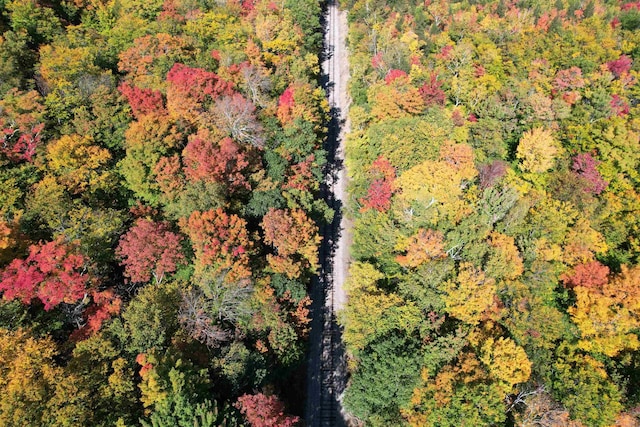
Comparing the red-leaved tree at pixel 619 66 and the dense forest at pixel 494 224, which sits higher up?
the red-leaved tree at pixel 619 66

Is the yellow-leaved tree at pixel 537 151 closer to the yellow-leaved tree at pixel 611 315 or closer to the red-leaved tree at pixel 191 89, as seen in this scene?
the yellow-leaved tree at pixel 611 315

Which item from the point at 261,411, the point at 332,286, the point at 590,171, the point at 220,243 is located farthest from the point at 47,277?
the point at 590,171

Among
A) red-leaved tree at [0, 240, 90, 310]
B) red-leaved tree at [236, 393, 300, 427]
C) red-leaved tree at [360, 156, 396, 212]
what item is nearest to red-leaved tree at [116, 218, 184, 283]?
red-leaved tree at [0, 240, 90, 310]

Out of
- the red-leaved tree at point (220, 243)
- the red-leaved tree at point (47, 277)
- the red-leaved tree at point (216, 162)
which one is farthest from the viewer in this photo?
the red-leaved tree at point (216, 162)

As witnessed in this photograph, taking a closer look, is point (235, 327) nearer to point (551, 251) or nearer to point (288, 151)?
point (288, 151)

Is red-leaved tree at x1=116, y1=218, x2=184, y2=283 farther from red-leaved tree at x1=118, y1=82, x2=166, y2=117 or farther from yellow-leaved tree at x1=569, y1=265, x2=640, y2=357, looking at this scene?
yellow-leaved tree at x1=569, y1=265, x2=640, y2=357

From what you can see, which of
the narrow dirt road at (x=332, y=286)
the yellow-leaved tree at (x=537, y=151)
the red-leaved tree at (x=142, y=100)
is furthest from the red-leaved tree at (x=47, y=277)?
the yellow-leaved tree at (x=537, y=151)
